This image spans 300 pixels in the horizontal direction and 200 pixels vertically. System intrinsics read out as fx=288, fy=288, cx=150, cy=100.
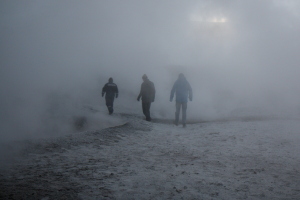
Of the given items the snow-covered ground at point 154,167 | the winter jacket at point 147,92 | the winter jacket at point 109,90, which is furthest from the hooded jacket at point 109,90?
the snow-covered ground at point 154,167

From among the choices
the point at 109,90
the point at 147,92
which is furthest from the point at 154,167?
the point at 109,90

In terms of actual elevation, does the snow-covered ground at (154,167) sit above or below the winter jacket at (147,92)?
below

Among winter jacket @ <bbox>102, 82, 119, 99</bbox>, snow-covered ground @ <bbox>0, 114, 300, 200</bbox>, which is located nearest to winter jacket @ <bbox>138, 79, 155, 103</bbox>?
winter jacket @ <bbox>102, 82, 119, 99</bbox>

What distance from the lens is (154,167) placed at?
12.9 feet

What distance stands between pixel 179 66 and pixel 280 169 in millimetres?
19915

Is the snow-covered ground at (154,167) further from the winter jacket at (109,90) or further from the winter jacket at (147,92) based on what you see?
the winter jacket at (109,90)

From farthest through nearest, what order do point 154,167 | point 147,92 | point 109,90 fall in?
point 109,90 < point 147,92 < point 154,167

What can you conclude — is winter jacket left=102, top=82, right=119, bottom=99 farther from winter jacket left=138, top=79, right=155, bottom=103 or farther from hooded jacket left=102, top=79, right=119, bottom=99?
winter jacket left=138, top=79, right=155, bottom=103

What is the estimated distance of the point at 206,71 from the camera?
23219 millimetres

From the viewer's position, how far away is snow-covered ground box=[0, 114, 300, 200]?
3.00 m

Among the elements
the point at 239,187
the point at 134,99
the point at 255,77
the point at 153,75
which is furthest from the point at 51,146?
the point at 255,77

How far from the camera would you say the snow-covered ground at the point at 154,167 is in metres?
3.00

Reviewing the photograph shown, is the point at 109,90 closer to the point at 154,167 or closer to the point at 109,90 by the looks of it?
the point at 109,90

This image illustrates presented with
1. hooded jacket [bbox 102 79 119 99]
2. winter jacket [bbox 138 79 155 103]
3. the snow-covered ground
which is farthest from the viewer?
hooded jacket [bbox 102 79 119 99]
